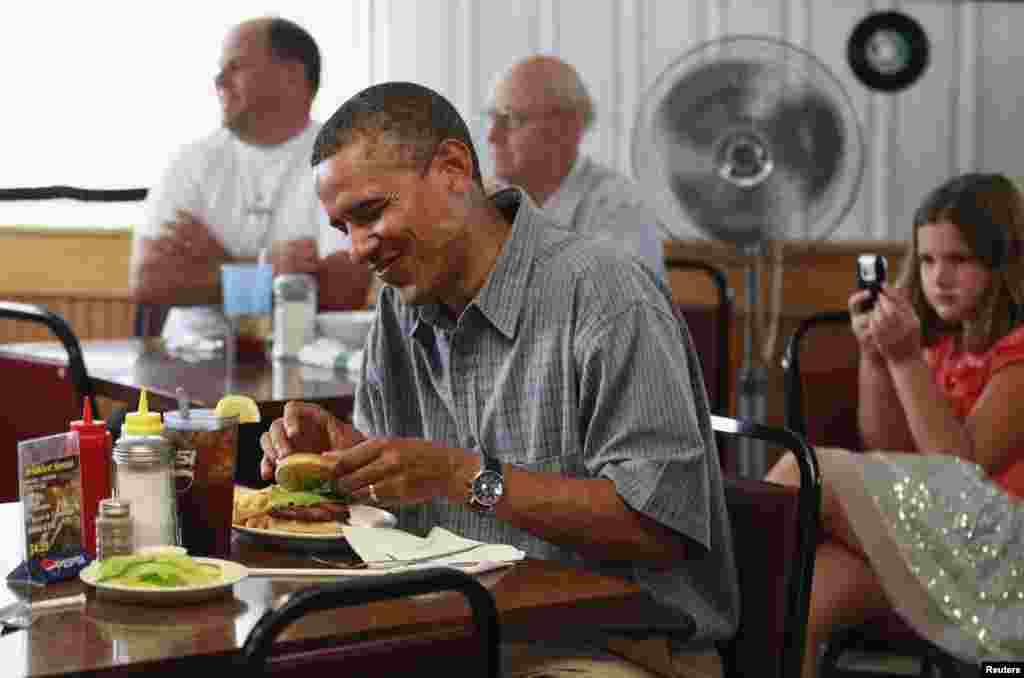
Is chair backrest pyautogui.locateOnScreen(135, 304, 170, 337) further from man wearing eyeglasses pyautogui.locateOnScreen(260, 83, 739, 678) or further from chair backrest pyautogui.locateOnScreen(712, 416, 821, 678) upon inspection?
chair backrest pyautogui.locateOnScreen(712, 416, 821, 678)

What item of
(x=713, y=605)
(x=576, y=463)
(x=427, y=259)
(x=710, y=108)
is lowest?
(x=713, y=605)

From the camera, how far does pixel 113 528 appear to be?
169cm

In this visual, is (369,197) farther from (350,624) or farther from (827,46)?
(827,46)

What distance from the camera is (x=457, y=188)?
2084 millimetres

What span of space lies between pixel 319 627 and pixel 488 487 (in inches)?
17.1

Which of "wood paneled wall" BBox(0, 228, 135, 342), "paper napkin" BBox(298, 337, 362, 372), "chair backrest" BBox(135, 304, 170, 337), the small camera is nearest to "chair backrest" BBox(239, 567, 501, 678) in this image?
"paper napkin" BBox(298, 337, 362, 372)

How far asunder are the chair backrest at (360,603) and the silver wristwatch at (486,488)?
345 millimetres

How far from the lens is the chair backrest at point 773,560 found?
1.99 meters

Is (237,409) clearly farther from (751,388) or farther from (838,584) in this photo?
(751,388)

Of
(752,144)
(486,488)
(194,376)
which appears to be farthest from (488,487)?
(752,144)

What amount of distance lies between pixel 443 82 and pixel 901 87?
57.2 inches

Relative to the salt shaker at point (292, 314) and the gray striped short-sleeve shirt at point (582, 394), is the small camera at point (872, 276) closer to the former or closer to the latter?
the salt shaker at point (292, 314)

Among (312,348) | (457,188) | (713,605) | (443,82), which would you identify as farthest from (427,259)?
(443,82)

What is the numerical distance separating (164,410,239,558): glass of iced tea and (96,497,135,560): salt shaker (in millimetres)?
102
